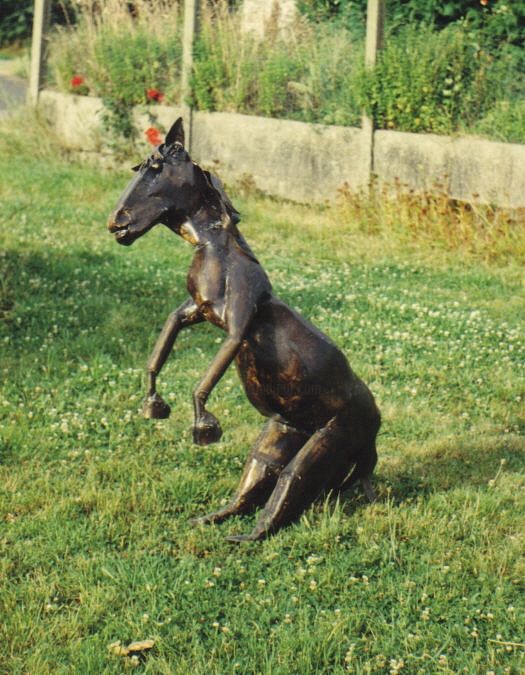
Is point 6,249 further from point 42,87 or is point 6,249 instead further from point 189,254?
point 42,87

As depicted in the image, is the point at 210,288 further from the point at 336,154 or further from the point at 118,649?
the point at 336,154

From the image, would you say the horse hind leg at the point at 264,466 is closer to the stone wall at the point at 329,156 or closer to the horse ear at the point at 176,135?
the horse ear at the point at 176,135

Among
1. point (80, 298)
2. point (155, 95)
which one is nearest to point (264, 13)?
point (155, 95)

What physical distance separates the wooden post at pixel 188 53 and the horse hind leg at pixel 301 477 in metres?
9.50

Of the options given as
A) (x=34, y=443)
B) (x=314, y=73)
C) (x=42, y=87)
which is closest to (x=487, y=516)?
(x=34, y=443)

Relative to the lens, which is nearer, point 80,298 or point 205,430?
point 205,430

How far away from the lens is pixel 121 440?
239 inches

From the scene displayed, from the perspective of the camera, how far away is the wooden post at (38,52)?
16.3 metres

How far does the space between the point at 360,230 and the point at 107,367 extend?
15.2 feet

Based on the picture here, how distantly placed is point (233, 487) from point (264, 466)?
0.56 meters

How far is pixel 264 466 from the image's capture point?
16.2 ft

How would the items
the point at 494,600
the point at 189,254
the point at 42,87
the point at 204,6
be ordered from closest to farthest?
the point at 494,600
the point at 189,254
the point at 204,6
the point at 42,87

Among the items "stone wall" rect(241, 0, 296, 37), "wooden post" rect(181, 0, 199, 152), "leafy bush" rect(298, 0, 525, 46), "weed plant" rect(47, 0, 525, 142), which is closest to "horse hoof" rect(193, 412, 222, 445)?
"weed plant" rect(47, 0, 525, 142)

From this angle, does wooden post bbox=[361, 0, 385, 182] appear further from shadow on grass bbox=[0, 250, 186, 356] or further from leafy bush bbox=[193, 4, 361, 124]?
shadow on grass bbox=[0, 250, 186, 356]
